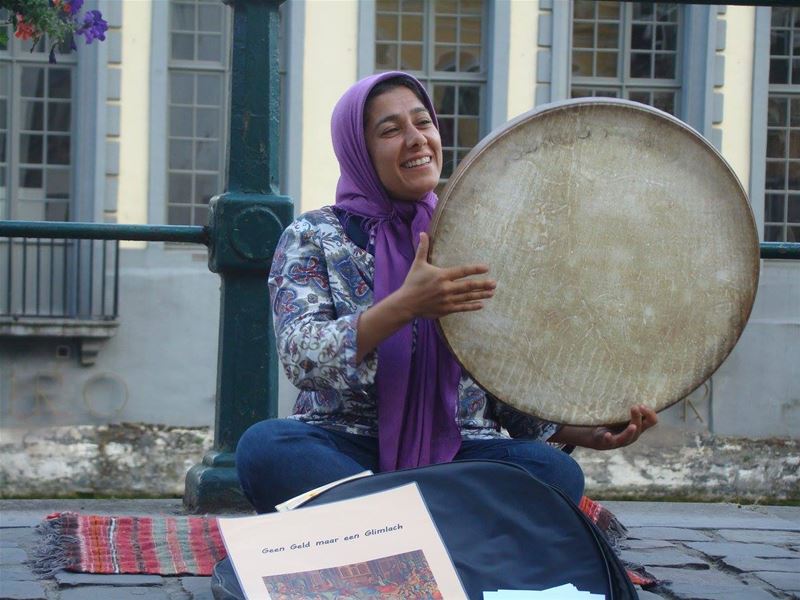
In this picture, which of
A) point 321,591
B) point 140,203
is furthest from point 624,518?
point 140,203

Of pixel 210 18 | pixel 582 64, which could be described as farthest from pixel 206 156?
pixel 582 64

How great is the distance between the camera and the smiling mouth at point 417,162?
2723 mm

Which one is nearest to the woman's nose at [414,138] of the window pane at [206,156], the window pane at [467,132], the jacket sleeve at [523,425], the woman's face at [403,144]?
the woman's face at [403,144]

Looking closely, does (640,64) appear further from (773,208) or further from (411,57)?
(411,57)

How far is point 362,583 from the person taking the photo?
2256 mm

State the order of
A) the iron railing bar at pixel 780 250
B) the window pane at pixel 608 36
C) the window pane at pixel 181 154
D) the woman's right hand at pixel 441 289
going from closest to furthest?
the woman's right hand at pixel 441 289 → the iron railing bar at pixel 780 250 → the window pane at pixel 181 154 → the window pane at pixel 608 36

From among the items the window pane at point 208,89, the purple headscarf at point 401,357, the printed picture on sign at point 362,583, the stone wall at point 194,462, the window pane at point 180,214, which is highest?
the window pane at point 208,89

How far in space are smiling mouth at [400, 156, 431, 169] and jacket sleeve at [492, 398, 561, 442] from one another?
44 centimetres

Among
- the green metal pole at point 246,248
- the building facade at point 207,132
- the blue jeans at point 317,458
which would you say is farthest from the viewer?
the building facade at point 207,132

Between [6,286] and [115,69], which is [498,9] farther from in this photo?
[6,286]

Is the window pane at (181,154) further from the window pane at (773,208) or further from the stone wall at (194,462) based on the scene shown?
the window pane at (773,208)

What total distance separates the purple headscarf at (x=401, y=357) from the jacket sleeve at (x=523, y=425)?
169mm

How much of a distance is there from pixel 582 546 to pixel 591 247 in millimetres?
472

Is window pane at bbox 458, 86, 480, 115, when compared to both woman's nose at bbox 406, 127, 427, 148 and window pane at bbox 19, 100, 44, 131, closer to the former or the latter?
window pane at bbox 19, 100, 44, 131
